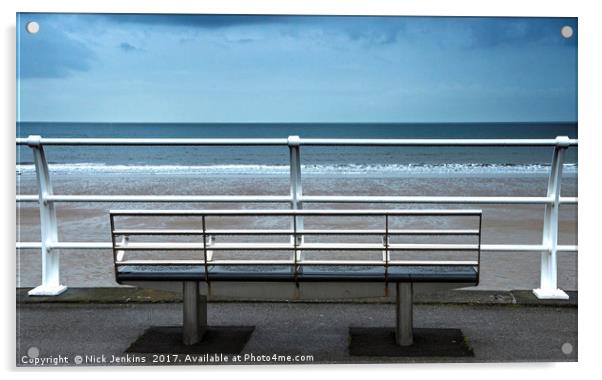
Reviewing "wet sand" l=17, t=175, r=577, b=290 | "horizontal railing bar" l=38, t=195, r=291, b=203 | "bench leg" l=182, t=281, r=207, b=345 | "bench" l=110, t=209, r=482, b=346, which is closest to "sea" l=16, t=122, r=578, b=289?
"wet sand" l=17, t=175, r=577, b=290

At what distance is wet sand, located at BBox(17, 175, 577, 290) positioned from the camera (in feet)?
17.0

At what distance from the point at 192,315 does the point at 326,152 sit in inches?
291

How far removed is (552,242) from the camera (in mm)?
5355

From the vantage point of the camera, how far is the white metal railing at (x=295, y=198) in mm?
4887

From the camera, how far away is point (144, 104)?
19.1 feet

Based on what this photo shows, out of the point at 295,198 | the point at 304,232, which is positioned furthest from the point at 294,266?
the point at 295,198

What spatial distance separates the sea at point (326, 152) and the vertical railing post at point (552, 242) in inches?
8.5

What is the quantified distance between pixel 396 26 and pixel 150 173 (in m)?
6.74

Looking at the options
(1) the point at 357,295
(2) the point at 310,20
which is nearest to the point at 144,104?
(2) the point at 310,20

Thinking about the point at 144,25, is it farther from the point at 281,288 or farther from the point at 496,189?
the point at 496,189

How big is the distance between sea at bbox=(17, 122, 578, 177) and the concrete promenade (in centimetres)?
90

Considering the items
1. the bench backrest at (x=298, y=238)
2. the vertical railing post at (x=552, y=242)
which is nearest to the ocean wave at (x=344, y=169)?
the bench backrest at (x=298, y=238)

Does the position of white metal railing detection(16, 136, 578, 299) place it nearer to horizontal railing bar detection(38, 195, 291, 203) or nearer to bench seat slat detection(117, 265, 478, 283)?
horizontal railing bar detection(38, 195, 291, 203)

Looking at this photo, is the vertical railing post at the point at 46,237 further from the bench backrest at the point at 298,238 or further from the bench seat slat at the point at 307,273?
the bench seat slat at the point at 307,273
